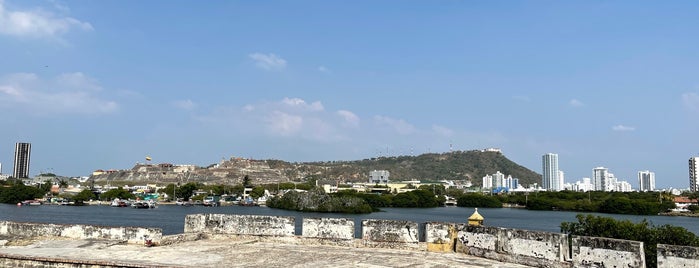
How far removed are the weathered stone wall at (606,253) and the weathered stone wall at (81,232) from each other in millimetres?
7600

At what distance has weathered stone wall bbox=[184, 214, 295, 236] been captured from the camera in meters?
11.2

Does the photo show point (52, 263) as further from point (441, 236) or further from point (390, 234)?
point (441, 236)

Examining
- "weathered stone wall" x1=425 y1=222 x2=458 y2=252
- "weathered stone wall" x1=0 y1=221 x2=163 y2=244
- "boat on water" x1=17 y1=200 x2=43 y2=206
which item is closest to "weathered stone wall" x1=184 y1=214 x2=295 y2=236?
"weathered stone wall" x1=0 y1=221 x2=163 y2=244

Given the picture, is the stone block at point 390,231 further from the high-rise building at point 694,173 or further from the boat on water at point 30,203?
the high-rise building at point 694,173

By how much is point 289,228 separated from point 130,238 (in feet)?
10.4

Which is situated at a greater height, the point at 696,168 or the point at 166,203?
the point at 696,168

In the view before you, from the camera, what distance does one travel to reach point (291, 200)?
301ft

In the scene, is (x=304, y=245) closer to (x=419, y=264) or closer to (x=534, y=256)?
(x=419, y=264)

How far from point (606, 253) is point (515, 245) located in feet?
4.84

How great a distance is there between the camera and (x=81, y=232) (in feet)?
37.4

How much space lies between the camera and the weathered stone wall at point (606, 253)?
757 cm

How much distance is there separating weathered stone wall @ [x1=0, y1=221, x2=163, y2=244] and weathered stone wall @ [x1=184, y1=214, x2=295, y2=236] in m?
1.06

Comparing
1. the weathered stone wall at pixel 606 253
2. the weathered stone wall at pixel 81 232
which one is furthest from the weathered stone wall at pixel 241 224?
the weathered stone wall at pixel 606 253

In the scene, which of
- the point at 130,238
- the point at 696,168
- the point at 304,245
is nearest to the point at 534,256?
the point at 304,245
